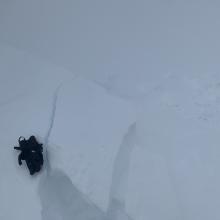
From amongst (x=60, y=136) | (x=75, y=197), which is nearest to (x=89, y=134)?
(x=60, y=136)

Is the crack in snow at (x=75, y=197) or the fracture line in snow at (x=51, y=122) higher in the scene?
the fracture line in snow at (x=51, y=122)

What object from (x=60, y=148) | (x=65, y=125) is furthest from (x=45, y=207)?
(x=65, y=125)

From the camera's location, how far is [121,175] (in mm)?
1312

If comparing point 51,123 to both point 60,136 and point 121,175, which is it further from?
point 121,175

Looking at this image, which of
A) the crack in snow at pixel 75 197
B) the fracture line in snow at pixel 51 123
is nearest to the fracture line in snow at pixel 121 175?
the crack in snow at pixel 75 197

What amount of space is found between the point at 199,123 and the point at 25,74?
32.3 inches

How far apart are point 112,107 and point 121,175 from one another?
31 cm

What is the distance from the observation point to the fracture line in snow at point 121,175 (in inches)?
49.4

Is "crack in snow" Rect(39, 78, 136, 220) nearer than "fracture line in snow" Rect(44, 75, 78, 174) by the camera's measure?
Yes

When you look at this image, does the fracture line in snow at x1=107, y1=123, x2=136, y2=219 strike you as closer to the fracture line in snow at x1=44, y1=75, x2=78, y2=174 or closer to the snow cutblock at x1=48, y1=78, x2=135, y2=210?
the snow cutblock at x1=48, y1=78, x2=135, y2=210

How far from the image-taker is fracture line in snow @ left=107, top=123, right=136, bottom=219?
1256mm

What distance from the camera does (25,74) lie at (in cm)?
160

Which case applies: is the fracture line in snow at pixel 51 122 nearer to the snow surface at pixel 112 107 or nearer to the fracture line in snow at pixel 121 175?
the snow surface at pixel 112 107

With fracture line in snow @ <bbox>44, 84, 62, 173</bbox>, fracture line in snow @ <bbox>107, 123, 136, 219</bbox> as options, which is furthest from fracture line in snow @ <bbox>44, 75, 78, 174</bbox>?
fracture line in snow @ <bbox>107, 123, 136, 219</bbox>
